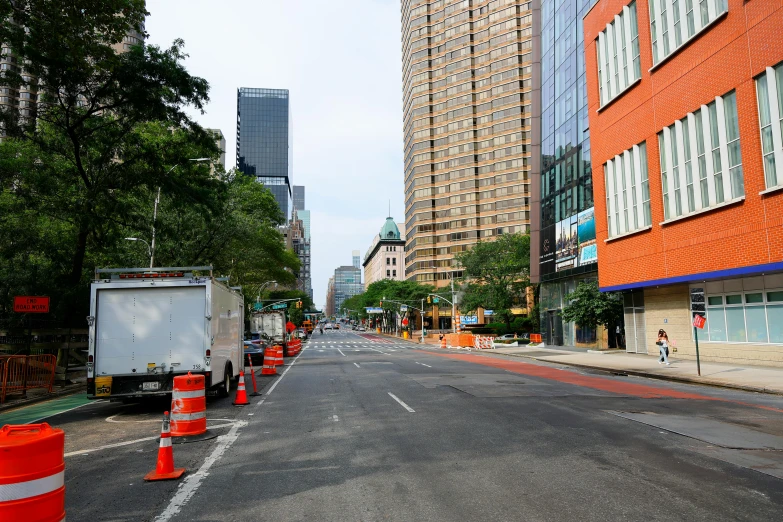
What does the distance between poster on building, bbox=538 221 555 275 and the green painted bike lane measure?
38.3 metres

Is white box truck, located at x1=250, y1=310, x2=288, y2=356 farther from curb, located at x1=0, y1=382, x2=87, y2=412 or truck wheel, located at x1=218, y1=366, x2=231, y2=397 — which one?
truck wheel, located at x1=218, y1=366, x2=231, y2=397

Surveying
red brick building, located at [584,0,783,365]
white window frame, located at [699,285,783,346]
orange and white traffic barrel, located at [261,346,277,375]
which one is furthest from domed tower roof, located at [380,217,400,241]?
orange and white traffic barrel, located at [261,346,277,375]

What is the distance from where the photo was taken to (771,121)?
1953 cm

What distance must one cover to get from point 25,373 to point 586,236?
34800 millimetres

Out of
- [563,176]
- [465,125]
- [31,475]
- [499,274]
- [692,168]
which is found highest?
[465,125]

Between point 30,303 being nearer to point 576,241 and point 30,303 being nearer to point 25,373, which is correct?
point 25,373

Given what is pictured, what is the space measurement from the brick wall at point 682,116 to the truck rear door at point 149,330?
20.2m

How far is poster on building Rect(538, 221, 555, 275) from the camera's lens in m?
46.1

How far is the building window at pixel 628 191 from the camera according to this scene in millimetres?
28406

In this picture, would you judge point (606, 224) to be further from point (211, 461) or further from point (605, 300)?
point (211, 461)

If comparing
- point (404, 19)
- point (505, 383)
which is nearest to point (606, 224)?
point (505, 383)

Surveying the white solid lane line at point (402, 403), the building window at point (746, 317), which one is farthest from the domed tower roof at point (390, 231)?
the white solid lane line at point (402, 403)

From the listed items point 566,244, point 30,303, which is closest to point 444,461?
point 30,303

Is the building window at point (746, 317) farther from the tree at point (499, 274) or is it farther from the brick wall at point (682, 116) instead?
the tree at point (499, 274)
